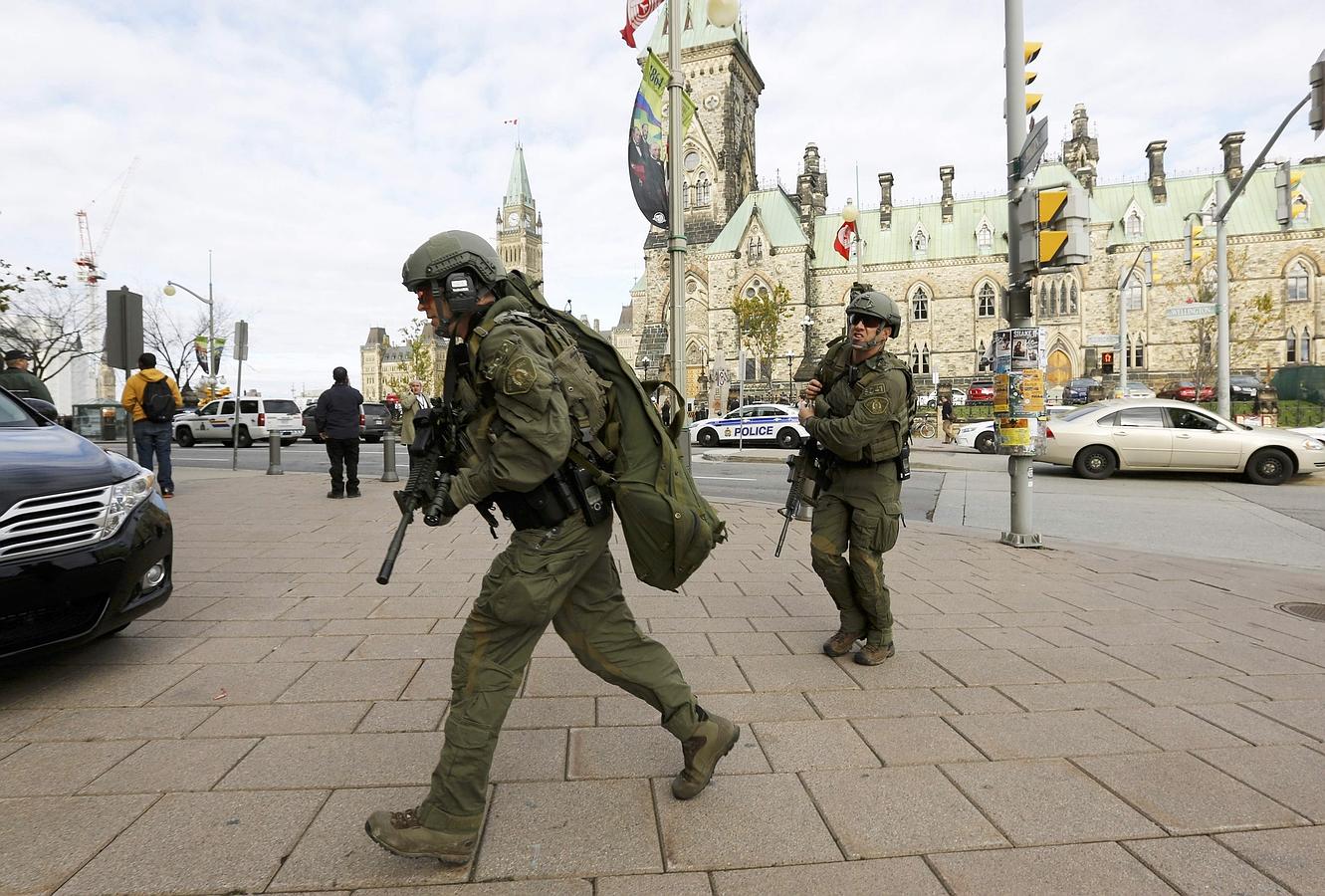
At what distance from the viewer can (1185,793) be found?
265cm

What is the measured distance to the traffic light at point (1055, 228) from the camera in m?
7.05

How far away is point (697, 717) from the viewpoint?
2.66 metres

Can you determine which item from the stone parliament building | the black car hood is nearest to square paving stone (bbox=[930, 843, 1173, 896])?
the black car hood

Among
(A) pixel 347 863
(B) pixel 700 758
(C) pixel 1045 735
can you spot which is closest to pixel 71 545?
(A) pixel 347 863

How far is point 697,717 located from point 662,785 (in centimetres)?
29

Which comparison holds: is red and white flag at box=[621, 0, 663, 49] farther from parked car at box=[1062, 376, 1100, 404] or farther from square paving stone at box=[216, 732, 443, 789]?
parked car at box=[1062, 376, 1100, 404]

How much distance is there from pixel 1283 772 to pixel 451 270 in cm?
346

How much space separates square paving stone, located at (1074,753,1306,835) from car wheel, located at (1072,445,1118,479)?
1223 centimetres

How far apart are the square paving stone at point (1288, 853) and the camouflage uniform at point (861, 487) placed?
1.79 metres

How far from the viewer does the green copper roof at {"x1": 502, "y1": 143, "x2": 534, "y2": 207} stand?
112500mm

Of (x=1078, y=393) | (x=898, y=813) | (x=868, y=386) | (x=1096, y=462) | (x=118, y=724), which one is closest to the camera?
(x=898, y=813)

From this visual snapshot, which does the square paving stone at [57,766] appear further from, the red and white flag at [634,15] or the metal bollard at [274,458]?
the metal bollard at [274,458]

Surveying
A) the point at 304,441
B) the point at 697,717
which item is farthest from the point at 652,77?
the point at 304,441

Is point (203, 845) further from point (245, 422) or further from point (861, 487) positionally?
point (245, 422)
